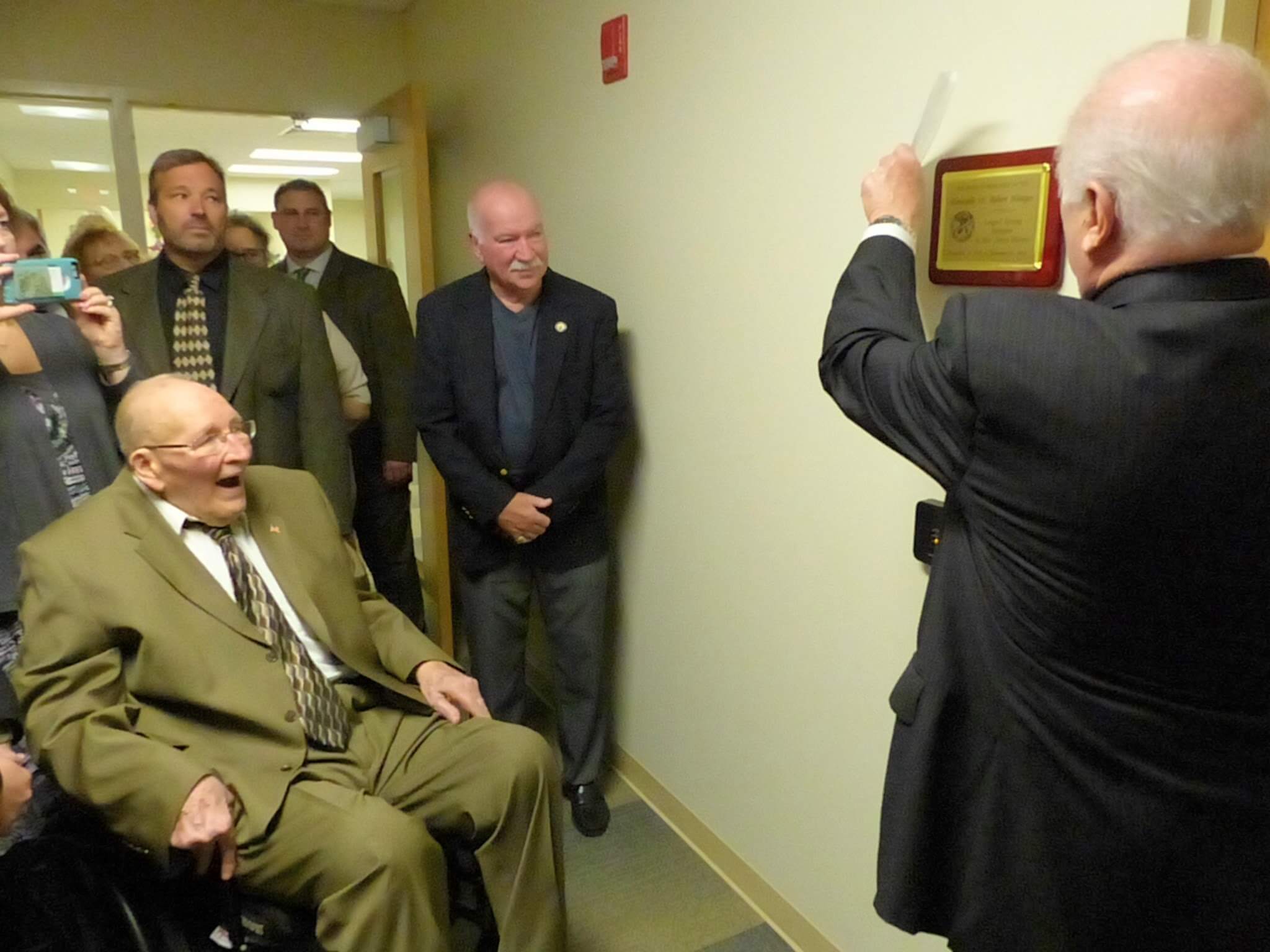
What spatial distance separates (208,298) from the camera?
224 cm

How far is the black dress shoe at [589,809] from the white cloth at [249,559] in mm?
942

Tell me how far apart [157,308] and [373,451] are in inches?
34.3

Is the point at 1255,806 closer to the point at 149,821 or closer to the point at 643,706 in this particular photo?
the point at 149,821

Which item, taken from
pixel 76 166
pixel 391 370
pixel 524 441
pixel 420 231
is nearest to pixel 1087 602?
pixel 524 441

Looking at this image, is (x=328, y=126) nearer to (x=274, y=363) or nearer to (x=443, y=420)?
(x=274, y=363)

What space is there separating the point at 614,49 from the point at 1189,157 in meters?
1.73

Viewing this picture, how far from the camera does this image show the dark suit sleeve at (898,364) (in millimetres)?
943

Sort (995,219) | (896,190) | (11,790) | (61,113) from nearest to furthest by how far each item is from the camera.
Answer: (11,790), (896,190), (995,219), (61,113)

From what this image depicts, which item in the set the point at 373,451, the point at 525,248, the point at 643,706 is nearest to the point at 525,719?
the point at 643,706

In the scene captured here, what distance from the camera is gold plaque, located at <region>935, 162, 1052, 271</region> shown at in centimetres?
128

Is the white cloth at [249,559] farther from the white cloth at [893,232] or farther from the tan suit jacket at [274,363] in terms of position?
the white cloth at [893,232]

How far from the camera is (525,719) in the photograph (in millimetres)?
2930

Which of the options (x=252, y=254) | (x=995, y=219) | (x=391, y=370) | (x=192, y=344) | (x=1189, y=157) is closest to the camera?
(x=1189, y=157)

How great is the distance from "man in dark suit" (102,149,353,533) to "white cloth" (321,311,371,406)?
0.33 metres
